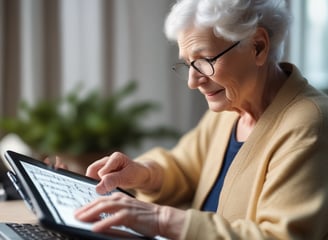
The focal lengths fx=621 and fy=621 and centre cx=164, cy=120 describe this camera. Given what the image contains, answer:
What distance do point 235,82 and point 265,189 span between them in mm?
266

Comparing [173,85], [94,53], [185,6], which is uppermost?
[185,6]

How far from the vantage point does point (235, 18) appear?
1255 mm

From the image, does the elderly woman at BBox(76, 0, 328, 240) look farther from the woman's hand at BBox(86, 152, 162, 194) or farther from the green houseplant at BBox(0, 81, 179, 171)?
the green houseplant at BBox(0, 81, 179, 171)

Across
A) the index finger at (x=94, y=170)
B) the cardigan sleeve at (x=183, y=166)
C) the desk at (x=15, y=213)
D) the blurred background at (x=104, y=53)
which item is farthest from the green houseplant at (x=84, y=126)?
the index finger at (x=94, y=170)

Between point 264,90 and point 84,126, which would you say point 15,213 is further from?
point 84,126

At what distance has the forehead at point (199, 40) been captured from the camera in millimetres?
1275

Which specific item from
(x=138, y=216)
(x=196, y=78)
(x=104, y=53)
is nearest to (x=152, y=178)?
(x=196, y=78)

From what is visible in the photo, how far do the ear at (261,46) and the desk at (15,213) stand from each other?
582 mm

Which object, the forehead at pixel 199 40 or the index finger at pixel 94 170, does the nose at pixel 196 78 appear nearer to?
the forehead at pixel 199 40

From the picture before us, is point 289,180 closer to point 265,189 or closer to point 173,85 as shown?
point 265,189

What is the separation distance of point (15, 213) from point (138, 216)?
0.47 metres

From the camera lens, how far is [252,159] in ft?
4.29

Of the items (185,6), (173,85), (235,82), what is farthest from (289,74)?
(173,85)

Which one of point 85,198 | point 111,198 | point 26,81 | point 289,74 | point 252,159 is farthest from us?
point 26,81
